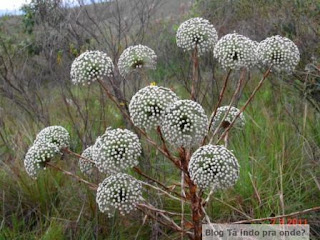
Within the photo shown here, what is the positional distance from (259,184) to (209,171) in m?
1.60

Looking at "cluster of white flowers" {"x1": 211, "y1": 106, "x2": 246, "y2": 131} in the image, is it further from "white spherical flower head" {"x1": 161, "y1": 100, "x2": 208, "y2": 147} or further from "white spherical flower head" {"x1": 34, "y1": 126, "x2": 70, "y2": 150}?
"white spherical flower head" {"x1": 34, "y1": 126, "x2": 70, "y2": 150}

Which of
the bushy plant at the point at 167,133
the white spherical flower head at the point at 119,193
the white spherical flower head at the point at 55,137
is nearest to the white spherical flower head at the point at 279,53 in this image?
the bushy plant at the point at 167,133

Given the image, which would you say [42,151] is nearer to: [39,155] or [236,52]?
[39,155]

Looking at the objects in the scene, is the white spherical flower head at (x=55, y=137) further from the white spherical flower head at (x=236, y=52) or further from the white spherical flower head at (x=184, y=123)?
the white spherical flower head at (x=236, y=52)

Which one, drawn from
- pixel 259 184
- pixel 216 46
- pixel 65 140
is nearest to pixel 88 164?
pixel 65 140

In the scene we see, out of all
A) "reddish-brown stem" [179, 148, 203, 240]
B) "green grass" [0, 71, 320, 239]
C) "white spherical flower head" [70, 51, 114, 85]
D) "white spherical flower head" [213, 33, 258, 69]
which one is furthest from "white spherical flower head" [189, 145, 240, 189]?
"green grass" [0, 71, 320, 239]

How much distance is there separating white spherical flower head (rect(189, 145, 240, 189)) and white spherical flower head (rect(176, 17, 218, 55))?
0.68 metres

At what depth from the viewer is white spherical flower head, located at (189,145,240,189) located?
1755 millimetres

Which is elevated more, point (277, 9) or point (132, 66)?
point (277, 9)

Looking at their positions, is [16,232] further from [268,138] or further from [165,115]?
[268,138]

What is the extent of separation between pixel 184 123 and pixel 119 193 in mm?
445

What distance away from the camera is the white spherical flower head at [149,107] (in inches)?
71.9

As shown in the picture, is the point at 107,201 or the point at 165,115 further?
the point at 107,201

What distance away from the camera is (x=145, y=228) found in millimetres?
3037
